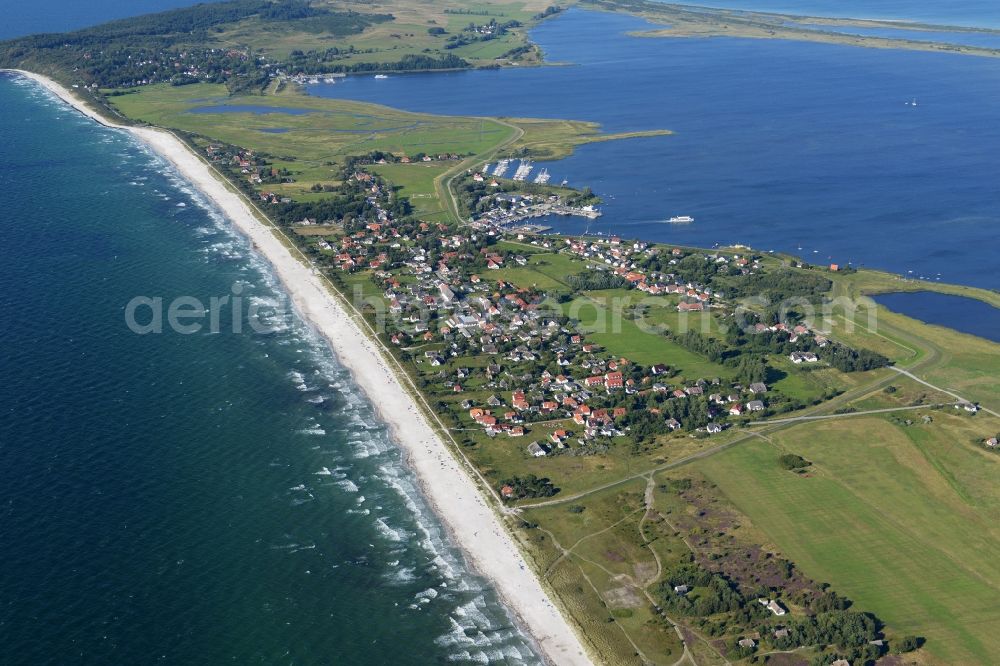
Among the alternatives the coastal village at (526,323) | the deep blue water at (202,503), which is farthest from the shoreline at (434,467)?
the coastal village at (526,323)

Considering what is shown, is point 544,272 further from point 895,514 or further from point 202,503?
point 202,503

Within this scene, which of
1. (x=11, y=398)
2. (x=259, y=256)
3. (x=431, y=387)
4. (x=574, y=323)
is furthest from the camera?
(x=259, y=256)

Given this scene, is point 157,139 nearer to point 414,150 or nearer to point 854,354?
point 414,150

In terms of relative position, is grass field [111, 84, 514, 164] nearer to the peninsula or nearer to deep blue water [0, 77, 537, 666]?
the peninsula

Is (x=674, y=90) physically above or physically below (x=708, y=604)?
above

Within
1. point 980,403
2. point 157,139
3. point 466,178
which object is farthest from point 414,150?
point 980,403

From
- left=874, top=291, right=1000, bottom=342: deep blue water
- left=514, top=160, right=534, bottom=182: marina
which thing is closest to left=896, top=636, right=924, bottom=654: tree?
left=874, top=291, right=1000, bottom=342: deep blue water
